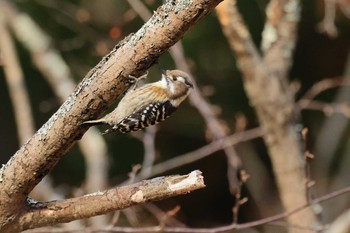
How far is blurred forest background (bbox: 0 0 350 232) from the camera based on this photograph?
187 inches

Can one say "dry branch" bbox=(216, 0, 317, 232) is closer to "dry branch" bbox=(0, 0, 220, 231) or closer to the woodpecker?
the woodpecker

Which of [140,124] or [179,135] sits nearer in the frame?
[140,124]

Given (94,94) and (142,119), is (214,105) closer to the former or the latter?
(142,119)

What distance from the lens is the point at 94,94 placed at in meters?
1.57

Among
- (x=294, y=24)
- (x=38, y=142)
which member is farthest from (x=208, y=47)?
(x=38, y=142)

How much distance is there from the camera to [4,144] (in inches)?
211

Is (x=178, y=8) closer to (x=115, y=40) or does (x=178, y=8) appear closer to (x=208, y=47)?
(x=115, y=40)

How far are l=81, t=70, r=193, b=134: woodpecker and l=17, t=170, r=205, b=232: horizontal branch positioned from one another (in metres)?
0.27

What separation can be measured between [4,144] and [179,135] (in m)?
1.29

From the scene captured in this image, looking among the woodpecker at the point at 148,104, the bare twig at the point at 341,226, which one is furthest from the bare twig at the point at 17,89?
the woodpecker at the point at 148,104

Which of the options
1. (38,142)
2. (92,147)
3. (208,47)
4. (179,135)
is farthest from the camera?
(179,135)

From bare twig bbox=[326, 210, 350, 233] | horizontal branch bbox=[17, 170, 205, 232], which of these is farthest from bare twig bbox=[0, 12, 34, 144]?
horizontal branch bbox=[17, 170, 205, 232]

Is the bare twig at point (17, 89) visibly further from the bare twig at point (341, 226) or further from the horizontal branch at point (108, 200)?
the horizontal branch at point (108, 200)

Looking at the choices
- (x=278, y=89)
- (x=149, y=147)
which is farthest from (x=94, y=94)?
(x=149, y=147)
